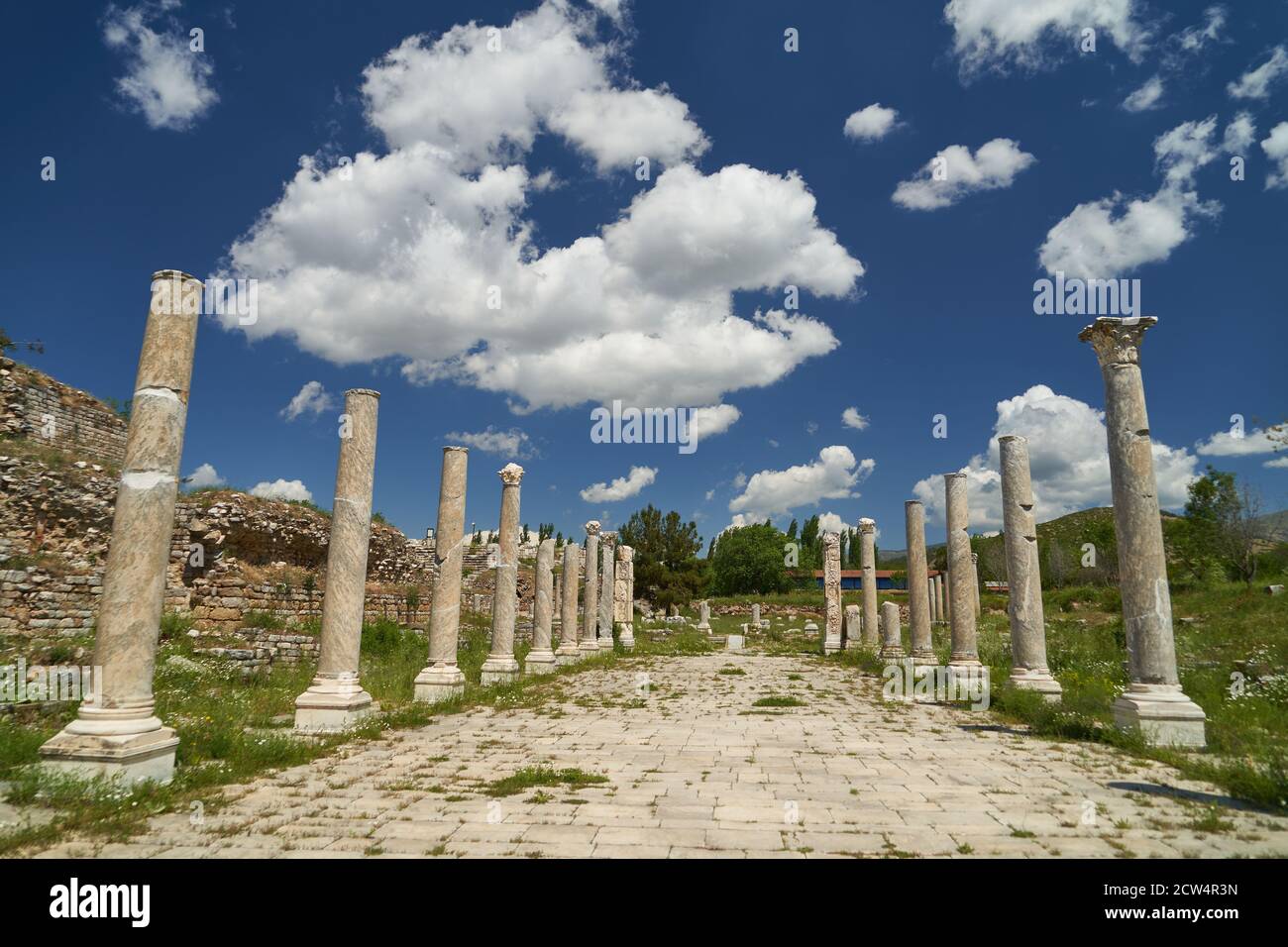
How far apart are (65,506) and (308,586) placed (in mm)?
6932

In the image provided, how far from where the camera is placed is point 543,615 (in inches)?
811

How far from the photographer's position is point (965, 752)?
347 inches

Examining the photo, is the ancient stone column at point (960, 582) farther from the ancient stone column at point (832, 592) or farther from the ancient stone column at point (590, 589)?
the ancient stone column at point (590, 589)

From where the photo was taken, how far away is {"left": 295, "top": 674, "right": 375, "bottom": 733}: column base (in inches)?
381

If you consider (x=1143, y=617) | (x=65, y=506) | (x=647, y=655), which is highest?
(x=65, y=506)

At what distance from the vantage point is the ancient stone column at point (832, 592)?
27.9 metres

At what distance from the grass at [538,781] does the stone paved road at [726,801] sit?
0.16 meters

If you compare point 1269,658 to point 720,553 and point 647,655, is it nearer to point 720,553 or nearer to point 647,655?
point 647,655

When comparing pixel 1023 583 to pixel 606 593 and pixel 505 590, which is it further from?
pixel 606 593

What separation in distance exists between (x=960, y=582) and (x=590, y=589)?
12.8 meters

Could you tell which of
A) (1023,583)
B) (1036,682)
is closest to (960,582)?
(1023,583)

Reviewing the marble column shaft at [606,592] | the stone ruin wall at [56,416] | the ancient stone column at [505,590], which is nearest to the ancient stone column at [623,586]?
the marble column shaft at [606,592]

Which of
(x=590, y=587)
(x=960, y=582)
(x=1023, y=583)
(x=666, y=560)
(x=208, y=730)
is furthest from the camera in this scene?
(x=666, y=560)
